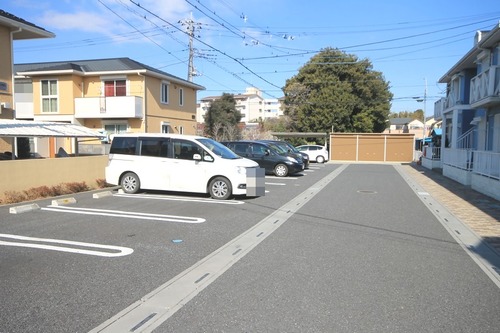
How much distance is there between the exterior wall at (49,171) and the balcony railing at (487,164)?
12747 millimetres

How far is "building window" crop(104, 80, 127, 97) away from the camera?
2542 cm

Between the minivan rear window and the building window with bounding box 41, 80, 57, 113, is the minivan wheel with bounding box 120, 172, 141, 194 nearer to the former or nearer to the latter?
the minivan rear window

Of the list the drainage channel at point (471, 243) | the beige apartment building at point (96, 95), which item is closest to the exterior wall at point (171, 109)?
the beige apartment building at point (96, 95)

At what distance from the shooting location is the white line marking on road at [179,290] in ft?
12.1

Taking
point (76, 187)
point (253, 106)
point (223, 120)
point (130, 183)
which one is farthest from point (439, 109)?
point (253, 106)

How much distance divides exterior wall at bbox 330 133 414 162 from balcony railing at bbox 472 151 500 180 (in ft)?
73.1

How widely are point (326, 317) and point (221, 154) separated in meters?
8.29

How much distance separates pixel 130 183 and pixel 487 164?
11571mm

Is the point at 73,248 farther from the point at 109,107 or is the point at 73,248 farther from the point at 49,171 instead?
the point at 109,107

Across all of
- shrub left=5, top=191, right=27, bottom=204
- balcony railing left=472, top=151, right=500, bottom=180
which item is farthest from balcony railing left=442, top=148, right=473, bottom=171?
shrub left=5, top=191, right=27, bottom=204

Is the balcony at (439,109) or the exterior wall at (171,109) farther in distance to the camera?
the balcony at (439,109)

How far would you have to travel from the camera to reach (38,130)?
39.3 feet

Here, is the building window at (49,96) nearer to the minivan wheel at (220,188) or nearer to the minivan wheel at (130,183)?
the minivan wheel at (130,183)

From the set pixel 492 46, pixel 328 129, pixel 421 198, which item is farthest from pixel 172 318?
pixel 328 129
